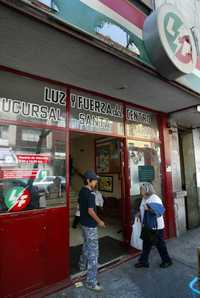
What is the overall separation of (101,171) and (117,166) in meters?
0.86

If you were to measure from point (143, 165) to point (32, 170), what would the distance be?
258 centimetres

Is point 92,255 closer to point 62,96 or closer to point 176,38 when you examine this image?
point 62,96

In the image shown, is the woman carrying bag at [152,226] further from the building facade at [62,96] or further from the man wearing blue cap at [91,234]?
the man wearing blue cap at [91,234]

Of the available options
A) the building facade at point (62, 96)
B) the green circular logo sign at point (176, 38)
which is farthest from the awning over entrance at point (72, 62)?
the green circular logo sign at point (176, 38)

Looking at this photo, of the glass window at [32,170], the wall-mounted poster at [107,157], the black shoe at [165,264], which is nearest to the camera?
the glass window at [32,170]

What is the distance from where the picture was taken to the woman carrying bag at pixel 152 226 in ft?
10.9

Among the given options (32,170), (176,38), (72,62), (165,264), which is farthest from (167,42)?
(165,264)

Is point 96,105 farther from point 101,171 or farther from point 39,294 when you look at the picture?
point 101,171

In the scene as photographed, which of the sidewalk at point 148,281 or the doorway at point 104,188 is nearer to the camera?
the sidewalk at point 148,281

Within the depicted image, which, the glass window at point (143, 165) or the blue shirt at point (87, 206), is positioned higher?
the glass window at point (143, 165)

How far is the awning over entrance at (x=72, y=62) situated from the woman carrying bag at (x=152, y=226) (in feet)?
5.73

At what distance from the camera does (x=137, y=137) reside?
14.9 feet

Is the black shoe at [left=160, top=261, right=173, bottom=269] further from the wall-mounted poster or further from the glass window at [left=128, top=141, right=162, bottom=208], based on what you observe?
the wall-mounted poster

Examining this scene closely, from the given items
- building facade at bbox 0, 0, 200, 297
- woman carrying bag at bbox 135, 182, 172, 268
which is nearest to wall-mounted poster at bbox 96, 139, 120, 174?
building facade at bbox 0, 0, 200, 297
